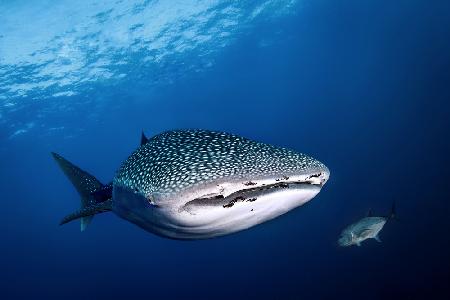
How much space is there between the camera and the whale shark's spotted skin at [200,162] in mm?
2344

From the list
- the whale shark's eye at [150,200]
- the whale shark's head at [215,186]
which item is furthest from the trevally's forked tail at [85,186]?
the whale shark's eye at [150,200]

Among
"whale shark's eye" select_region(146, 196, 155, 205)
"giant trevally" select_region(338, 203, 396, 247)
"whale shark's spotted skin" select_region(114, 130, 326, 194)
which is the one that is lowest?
"giant trevally" select_region(338, 203, 396, 247)

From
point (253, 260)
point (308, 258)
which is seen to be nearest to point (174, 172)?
point (308, 258)

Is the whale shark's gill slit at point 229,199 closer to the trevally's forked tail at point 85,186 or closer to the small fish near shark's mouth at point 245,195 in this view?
the small fish near shark's mouth at point 245,195

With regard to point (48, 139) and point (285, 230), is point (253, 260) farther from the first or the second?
point (48, 139)

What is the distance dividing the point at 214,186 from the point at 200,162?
45cm

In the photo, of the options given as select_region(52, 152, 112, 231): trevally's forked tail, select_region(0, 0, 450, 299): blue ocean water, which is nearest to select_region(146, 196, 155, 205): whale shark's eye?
select_region(52, 152, 112, 231): trevally's forked tail

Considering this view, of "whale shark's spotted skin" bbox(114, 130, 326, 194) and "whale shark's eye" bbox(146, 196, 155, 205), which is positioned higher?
"whale shark's spotted skin" bbox(114, 130, 326, 194)

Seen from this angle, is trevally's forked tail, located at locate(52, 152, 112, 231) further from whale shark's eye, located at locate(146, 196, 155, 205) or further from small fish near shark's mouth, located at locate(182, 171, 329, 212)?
small fish near shark's mouth, located at locate(182, 171, 329, 212)

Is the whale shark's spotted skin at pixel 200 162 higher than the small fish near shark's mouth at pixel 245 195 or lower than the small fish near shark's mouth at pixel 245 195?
higher

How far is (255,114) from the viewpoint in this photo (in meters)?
69.5

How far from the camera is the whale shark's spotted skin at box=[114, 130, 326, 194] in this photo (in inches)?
92.3

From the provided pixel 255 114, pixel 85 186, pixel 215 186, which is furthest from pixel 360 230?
Answer: pixel 255 114

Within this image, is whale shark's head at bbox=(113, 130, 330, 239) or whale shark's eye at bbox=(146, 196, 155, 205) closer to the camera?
whale shark's head at bbox=(113, 130, 330, 239)
